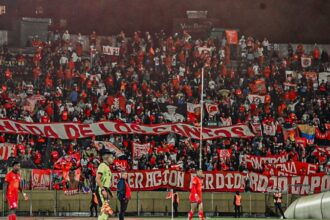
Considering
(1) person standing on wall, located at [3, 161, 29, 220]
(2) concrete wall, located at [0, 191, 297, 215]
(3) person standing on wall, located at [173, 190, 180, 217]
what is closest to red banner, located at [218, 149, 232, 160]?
(2) concrete wall, located at [0, 191, 297, 215]

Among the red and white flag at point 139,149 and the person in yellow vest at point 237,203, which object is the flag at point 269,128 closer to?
the person in yellow vest at point 237,203

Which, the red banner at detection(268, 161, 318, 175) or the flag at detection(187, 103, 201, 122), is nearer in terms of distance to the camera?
the red banner at detection(268, 161, 318, 175)

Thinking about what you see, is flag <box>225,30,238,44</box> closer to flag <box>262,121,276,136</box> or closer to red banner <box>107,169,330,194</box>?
flag <box>262,121,276,136</box>

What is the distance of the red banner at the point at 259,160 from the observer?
124ft

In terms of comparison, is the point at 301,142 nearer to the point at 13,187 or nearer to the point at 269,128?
the point at 269,128

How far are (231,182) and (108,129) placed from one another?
274 inches

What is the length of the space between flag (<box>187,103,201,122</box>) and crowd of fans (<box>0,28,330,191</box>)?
26 centimetres

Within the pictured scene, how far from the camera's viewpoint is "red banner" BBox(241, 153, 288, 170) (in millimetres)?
37750

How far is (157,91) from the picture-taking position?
4359cm

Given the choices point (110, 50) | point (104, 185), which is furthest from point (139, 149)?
point (104, 185)

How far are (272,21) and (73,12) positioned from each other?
13.8 meters

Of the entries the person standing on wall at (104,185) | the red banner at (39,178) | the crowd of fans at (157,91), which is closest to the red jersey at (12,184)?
the person standing on wall at (104,185)

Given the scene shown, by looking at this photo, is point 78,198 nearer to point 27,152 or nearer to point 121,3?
point 27,152

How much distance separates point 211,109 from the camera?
41.8 meters
